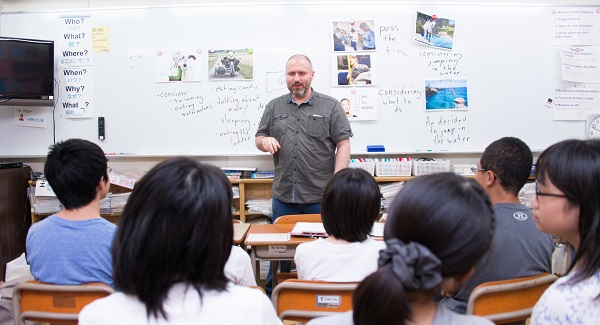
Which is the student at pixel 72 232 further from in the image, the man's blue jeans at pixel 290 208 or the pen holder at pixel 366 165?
the pen holder at pixel 366 165

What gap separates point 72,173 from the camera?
1.51 metres

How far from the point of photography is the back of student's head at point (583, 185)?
1.00m

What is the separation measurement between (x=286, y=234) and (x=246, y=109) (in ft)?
5.87

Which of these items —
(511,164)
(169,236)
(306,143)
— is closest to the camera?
(169,236)

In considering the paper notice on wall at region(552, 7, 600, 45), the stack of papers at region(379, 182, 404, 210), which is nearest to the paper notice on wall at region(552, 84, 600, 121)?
the paper notice on wall at region(552, 7, 600, 45)

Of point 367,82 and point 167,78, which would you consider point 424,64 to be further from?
point 167,78

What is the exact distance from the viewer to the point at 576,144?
1077 mm

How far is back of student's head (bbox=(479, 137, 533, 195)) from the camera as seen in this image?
1.66 meters

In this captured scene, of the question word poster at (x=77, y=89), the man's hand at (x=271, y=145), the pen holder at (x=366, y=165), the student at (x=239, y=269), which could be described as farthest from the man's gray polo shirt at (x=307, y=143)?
the question word poster at (x=77, y=89)

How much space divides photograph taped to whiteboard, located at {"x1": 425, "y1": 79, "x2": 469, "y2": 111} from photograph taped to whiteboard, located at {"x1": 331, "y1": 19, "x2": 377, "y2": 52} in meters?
0.66

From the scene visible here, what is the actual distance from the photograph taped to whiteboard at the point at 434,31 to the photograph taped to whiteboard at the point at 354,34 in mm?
418

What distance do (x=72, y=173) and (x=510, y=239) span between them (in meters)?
1.61

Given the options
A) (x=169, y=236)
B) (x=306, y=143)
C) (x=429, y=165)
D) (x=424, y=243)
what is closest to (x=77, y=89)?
(x=306, y=143)

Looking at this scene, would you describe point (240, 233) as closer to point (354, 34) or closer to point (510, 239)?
point (510, 239)
